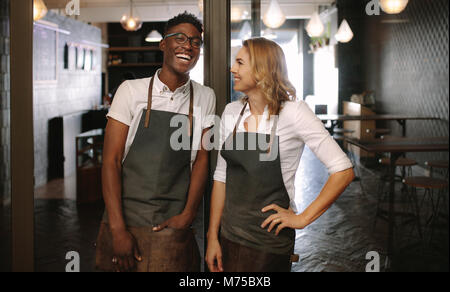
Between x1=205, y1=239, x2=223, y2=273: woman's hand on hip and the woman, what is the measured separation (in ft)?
0.11

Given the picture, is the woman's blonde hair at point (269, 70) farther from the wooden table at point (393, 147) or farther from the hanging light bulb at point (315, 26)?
the wooden table at point (393, 147)

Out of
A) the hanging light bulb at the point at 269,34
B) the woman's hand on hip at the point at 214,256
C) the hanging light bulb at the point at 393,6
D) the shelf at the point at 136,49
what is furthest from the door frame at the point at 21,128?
the hanging light bulb at the point at 393,6

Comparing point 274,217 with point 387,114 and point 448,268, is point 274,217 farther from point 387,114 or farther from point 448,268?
point 448,268

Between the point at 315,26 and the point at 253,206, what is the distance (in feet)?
3.87

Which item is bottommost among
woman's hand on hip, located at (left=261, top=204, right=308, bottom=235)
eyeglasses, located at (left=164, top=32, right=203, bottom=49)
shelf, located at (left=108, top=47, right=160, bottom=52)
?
woman's hand on hip, located at (left=261, top=204, right=308, bottom=235)

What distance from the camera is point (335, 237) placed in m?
2.80

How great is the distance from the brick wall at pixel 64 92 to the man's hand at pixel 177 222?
92 centimetres

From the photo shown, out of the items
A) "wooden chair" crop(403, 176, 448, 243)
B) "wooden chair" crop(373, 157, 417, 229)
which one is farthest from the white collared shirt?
"wooden chair" crop(403, 176, 448, 243)

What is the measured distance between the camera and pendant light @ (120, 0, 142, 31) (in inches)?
91.3

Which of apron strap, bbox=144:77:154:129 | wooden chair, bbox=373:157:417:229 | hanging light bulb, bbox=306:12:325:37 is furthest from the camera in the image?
wooden chair, bbox=373:157:417:229

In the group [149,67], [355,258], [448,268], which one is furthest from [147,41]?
[448,268]

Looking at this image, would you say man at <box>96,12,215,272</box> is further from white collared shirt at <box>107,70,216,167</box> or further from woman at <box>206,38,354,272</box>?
woman at <box>206,38,354,272</box>

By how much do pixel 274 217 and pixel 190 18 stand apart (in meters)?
0.97

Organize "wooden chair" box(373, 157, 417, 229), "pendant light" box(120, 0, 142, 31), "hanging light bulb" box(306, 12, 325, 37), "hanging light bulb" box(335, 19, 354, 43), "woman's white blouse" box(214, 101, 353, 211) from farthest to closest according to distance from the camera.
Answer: "wooden chair" box(373, 157, 417, 229), "hanging light bulb" box(335, 19, 354, 43), "hanging light bulb" box(306, 12, 325, 37), "pendant light" box(120, 0, 142, 31), "woman's white blouse" box(214, 101, 353, 211)
